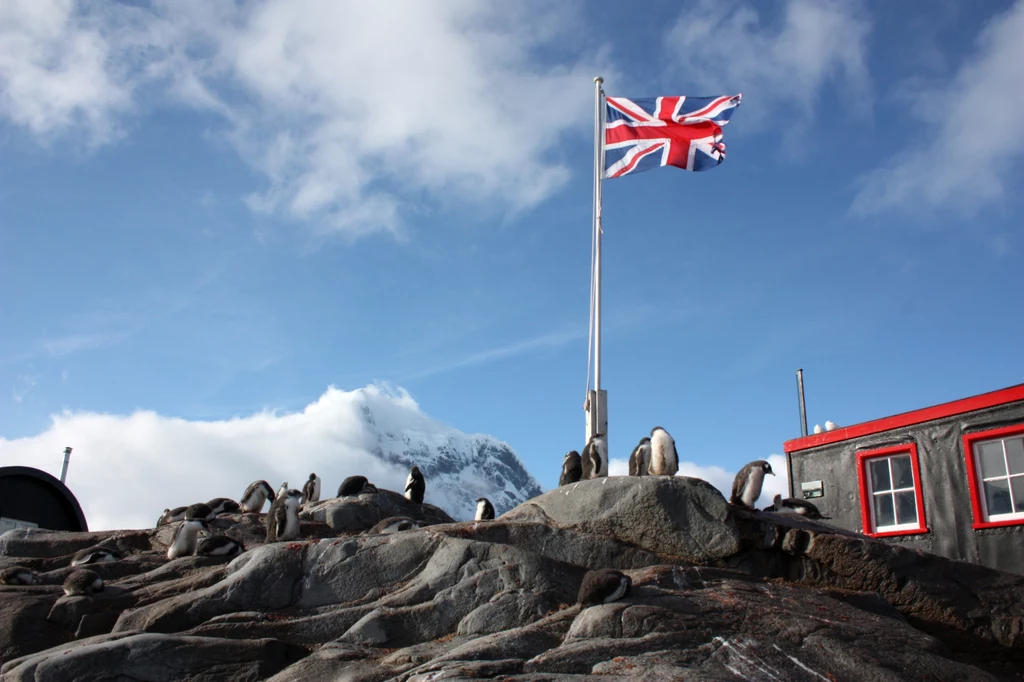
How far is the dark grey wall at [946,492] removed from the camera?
17375 millimetres

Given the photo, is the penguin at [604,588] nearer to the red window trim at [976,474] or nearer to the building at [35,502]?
the red window trim at [976,474]

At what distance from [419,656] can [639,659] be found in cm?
276

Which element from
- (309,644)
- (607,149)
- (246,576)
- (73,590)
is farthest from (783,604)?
(607,149)

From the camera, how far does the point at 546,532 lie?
14031 mm

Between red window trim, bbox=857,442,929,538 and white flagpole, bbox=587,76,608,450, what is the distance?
6613 mm

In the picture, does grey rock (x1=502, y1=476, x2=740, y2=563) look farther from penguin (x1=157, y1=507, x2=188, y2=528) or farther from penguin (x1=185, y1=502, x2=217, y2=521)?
penguin (x1=157, y1=507, x2=188, y2=528)

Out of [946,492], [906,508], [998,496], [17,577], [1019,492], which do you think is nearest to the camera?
[17,577]

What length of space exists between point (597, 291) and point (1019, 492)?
396 inches

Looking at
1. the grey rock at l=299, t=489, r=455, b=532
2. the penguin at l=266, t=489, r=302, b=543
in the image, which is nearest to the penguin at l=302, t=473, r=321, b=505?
the grey rock at l=299, t=489, r=455, b=532

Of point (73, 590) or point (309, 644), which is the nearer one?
point (309, 644)

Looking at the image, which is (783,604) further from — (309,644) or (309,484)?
(309,484)

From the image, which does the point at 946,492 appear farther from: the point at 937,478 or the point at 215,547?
the point at 215,547

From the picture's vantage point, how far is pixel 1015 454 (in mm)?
17406

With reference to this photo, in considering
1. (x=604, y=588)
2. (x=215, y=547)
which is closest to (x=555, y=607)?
(x=604, y=588)
